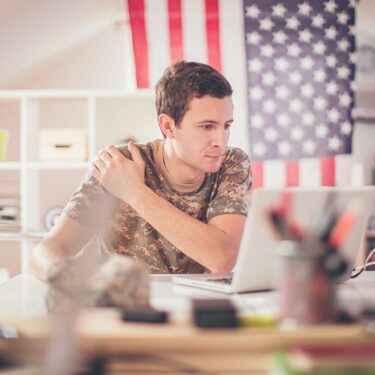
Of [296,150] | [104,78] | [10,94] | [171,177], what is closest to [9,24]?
[10,94]

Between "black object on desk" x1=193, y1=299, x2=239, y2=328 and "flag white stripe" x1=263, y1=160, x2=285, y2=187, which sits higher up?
"flag white stripe" x1=263, y1=160, x2=285, y2=187

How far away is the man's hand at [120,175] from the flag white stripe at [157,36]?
2.30 m

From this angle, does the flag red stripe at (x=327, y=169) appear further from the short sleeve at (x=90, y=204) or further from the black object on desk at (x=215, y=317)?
the black object on desk at (x=215, y=317)

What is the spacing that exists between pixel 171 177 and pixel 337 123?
8.06ft

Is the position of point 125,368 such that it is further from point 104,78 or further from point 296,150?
point 104,78

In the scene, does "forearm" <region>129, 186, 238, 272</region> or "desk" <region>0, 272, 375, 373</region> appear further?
"forearm" <region>129, 186, 238, 272</region>

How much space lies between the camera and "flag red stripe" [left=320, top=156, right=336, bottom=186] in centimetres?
427

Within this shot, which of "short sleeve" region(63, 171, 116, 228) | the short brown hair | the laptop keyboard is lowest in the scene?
the laptop keyboard

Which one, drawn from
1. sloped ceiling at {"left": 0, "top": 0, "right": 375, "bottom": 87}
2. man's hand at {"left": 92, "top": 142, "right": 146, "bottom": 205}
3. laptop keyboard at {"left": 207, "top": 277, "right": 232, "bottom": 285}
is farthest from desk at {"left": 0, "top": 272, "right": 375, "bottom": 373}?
sloped ceiling at {"left": 0, "top": 0, "right": 375, "bottom": 87}

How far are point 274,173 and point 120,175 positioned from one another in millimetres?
2462

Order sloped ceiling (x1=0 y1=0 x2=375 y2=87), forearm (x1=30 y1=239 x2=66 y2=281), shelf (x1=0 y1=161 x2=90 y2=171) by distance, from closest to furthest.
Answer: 1. forearm (x1=30 y1=239 x2=66 y2=281)
2. shelf (x1=0 y1=161 x2=90 y2=171)
3. sloped ceiling (x1=0 y1=0 x2=375 y2=87)

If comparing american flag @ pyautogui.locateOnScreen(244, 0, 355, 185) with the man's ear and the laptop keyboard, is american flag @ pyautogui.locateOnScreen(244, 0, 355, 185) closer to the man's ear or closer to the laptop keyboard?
the man's ear

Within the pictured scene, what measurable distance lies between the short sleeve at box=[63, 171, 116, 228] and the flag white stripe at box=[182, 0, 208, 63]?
2.38 meters

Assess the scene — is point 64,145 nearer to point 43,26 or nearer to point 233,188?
point 43,26
